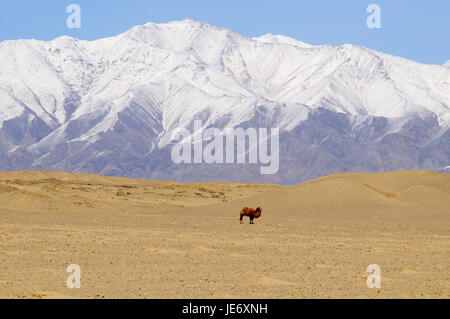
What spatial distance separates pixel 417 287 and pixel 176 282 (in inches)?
199

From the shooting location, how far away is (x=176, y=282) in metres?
17.3

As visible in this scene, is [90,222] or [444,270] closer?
[444,270]

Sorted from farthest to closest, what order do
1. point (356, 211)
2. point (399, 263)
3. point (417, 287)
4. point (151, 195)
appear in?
point (151, 195), point (356, 211), point (399, 263), point (417, 287)

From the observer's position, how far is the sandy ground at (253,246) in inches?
653

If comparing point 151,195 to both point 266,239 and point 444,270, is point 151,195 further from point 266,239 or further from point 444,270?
point 444,270

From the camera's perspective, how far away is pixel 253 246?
86.8ft

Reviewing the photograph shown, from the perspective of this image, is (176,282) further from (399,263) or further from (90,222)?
(90,222)

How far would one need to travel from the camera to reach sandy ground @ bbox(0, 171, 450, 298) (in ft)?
54.4

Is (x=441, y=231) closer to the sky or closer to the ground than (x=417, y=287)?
closer to the sky
